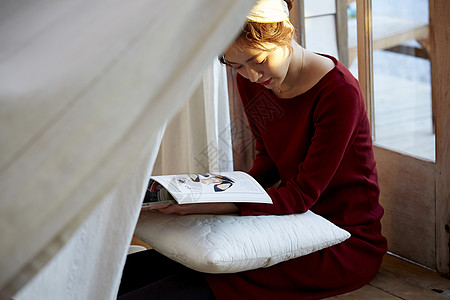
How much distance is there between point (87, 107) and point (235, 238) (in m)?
0.68

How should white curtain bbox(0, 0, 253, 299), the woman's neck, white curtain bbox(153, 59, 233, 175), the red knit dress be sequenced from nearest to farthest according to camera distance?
white curtain bbox(0, 0, 253, 299)
the red knit dress
the woman's neck
white curtain bbox(153, 59, 233, 175)

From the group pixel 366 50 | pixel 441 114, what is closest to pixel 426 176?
pixel 441 114

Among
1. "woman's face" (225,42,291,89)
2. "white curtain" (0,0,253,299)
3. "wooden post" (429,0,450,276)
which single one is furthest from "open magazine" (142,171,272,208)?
"white curtain" (0,0,253,299)

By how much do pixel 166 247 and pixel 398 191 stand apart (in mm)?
724

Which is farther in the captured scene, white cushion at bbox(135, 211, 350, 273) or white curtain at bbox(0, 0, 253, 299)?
white cushion at bbox(135, 211, 350, 273)

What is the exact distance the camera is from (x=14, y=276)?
0.47 meters

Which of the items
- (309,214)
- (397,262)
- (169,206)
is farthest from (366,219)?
(169,206)

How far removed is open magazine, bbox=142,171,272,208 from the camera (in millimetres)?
1102

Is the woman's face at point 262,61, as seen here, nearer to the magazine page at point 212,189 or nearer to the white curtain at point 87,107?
the magazine page at point 212,189

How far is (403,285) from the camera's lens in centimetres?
130

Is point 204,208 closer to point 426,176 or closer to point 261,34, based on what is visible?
point 261,34

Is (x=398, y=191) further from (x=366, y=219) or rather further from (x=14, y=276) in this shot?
(x=14, y=276)

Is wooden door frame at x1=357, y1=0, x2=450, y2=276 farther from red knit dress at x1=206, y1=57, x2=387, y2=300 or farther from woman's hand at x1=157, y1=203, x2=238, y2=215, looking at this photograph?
woman's hand at x1=157, y1=203, x2=238, y2=215

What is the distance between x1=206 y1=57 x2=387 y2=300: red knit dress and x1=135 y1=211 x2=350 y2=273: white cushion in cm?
5
